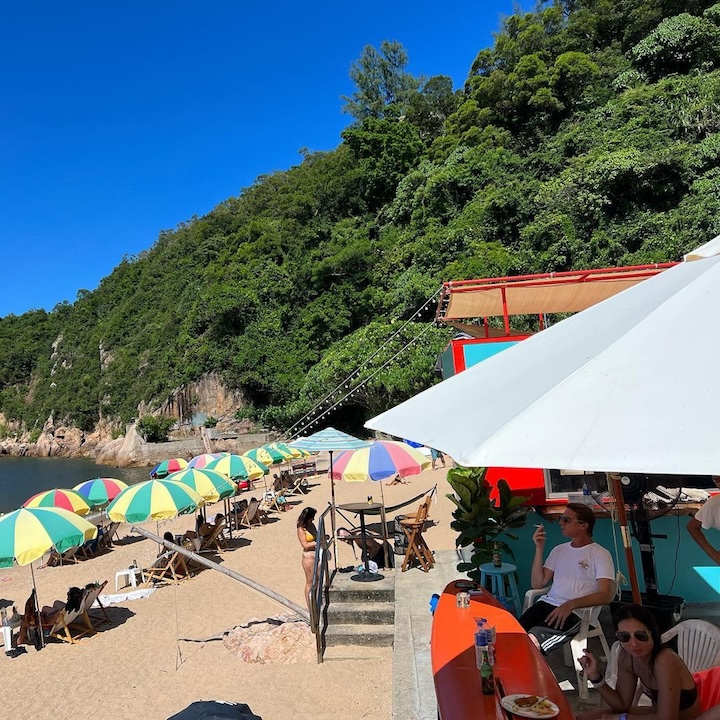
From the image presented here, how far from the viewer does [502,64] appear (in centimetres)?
3359

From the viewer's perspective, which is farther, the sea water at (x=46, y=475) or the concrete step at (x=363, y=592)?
the sea water at (x=46, y=475)

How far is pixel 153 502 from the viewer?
968 cm

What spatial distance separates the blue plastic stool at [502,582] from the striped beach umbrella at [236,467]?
32.4ft

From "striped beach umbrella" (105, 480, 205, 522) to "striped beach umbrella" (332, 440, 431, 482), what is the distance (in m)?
2.89

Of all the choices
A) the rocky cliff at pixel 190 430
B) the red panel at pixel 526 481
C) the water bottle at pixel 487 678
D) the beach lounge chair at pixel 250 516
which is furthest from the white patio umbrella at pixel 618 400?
the rocky cliff at pixel 190 430

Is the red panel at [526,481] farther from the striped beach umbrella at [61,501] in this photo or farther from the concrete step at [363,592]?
the striped beach umbrella at [61,501]

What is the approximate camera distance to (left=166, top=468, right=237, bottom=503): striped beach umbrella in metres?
11.1

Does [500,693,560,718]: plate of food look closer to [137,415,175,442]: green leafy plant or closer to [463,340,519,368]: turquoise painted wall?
[463,340,519,368]: turquoise painted wall

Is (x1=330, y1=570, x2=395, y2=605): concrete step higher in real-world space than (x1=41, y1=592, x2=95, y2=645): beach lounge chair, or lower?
higher

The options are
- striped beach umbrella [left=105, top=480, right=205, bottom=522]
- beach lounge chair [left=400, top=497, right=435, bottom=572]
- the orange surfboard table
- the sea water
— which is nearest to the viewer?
the orange surfboard table

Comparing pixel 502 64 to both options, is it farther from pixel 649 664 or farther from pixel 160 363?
pixel 649 664

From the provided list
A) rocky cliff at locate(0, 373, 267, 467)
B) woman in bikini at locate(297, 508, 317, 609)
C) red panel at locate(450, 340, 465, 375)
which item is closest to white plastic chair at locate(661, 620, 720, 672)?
red panel at locate(450, 340, 465, 375)

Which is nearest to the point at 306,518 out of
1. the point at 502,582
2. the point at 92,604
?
the point at 502,582

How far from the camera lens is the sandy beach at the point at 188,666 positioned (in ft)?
18.6
